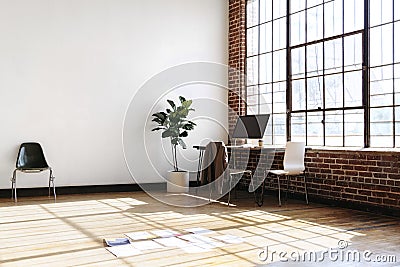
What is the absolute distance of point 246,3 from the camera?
334 inches

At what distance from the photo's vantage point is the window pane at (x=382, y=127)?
575 centimetres

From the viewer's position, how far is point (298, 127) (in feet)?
23.6

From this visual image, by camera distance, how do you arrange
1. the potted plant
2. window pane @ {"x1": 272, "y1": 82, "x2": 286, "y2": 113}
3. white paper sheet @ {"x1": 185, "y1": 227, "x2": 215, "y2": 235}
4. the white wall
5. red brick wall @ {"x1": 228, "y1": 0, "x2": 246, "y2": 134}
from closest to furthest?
white paper sheet @ {"x1": 185, "y1": 227, "x2": 215, "y2": 235}, the white wall, window pane @ {"x1": 272, "y1": 82, "x2": 286, "y2": 113}, the potted plant, red brick wall @ {"x1": 228, "y1": 0, "x2": 246, "y2": 134}

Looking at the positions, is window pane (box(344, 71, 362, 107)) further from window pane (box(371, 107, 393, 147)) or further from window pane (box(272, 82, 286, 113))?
window pane (box(272, 82, 286, 113))

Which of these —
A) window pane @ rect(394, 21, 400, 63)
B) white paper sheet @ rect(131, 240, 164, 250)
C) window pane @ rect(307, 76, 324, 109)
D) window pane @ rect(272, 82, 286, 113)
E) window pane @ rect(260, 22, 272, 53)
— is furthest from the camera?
window pane @ rect(260, 22, 272, 53)

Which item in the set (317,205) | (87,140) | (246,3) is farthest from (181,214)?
(246,3)

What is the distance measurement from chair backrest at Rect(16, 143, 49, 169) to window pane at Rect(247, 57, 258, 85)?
3566mm

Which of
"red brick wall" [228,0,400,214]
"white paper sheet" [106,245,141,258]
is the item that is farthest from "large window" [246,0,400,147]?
"white paper sheet" [106,245,141,258]

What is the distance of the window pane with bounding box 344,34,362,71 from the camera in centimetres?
620

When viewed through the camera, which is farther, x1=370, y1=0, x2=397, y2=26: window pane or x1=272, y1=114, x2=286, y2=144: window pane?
x1=272, y1=114, x2=286, y2=144: window pane

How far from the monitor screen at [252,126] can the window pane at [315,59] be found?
0.88 m

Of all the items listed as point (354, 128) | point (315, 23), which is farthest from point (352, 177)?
point (315, 23)

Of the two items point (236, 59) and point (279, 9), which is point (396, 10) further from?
point (236, 59)

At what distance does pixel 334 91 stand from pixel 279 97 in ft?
3.90
